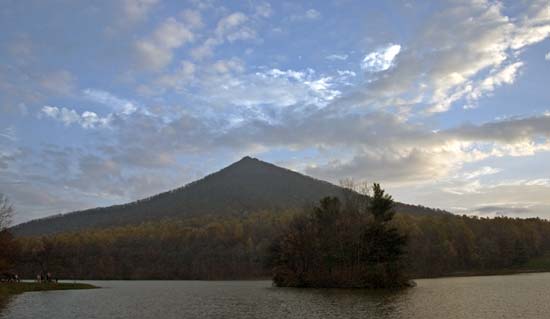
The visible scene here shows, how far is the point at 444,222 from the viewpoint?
566 ft

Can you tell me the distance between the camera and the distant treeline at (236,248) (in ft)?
501

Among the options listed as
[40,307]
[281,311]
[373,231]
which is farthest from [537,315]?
[373,231]

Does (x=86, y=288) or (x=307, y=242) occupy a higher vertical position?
(x=307, y=242)

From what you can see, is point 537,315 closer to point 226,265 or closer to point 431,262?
point 431,262

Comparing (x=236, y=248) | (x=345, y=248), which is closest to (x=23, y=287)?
(x=345, y=248)

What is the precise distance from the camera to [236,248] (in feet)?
557

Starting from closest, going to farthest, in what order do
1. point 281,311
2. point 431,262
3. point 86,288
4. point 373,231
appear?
point 281,311, point 373,231, point 86,288, point 431,262

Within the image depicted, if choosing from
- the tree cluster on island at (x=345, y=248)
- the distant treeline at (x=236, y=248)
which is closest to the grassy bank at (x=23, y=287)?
the tree cluster on island at (x=345, y=248)

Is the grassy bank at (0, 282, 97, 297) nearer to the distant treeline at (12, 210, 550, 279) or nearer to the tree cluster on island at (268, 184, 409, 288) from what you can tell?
the tree cluster on island at (268, 184, 409, 288)

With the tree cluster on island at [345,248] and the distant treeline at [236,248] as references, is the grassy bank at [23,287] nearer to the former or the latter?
the tree cluster on island at [345,248]

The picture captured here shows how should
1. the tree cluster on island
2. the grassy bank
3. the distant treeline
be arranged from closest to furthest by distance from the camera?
1. the grassy bank
2. the tree cluster on island
3. the distant treeline

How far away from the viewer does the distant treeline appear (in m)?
153

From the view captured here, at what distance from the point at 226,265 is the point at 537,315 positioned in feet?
457

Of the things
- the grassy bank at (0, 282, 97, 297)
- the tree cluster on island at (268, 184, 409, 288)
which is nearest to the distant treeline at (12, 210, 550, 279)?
the tree cluster on island at (268, 184, 409, 288)
